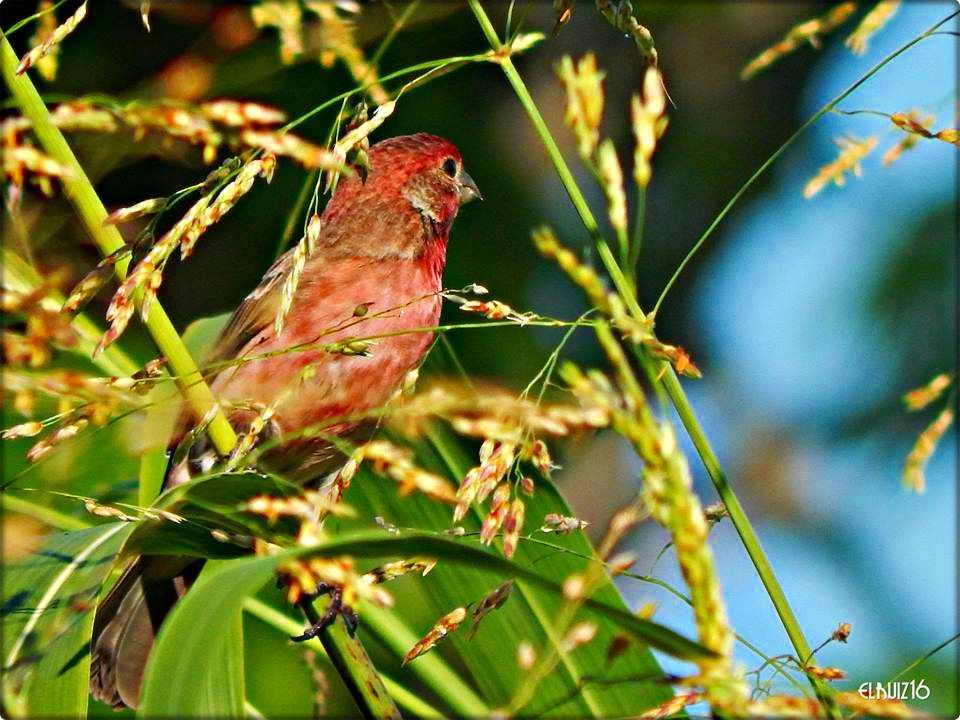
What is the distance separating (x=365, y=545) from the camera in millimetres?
1173

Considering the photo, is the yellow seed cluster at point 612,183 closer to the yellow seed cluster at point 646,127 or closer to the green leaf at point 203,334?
the yellow seed cluster at point 646,127

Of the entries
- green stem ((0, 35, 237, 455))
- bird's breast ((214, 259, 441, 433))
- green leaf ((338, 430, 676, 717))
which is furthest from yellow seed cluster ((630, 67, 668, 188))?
bird's breast ((214, 259, 441, 433))

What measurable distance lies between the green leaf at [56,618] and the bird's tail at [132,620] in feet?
4.49

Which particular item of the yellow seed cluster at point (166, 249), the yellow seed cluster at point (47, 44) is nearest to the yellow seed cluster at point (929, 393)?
the yellow seed cluster at point (166, 249)

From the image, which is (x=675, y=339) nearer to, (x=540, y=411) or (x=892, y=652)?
(x=892, y=652)

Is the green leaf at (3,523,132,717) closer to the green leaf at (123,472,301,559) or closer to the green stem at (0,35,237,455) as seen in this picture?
the green leaf at (123,472,301,559)

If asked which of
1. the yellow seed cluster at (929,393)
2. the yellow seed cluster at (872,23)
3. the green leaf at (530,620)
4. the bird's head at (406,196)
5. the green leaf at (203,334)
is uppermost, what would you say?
the yellow seed cluster at (872,23)

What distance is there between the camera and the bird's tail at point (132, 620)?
2.94 m

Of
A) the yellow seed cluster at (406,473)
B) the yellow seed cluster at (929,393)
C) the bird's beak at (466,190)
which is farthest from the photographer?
the bird's beak at (466,190)

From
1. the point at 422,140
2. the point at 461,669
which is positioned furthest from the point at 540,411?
the point at 461,669

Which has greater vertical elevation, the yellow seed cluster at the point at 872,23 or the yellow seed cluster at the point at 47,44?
the yellow seed cluster at the point at 47,44

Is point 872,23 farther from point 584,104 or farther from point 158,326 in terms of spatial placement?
point 158,326

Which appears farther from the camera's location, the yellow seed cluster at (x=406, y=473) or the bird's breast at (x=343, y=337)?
the bird's breast at (x=343, y=337)

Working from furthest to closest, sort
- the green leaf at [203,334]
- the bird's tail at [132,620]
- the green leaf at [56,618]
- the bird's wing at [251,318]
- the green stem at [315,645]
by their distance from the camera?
the bird's wing at [251,318], the bird's tail at [132,620], the green leaf at [203,334], the green stem at [315,645], the green leaf at [56,618]
